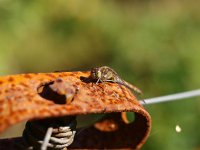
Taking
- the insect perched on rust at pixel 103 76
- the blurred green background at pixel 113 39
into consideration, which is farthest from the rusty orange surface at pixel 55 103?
the blurred green background at pixel 113 39

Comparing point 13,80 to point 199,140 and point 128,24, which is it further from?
point 128,24

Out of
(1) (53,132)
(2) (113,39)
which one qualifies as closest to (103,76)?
(1) (53,132)

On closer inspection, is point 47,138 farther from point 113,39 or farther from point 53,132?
point 113,39

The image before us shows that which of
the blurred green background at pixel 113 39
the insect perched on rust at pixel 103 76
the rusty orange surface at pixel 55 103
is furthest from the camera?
the blurred green background at pixel 113 39

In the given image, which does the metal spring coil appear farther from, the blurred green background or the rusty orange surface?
the blurred green background

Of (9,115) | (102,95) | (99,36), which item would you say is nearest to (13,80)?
(9,115)

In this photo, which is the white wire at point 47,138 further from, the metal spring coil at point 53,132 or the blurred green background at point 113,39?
the blurred green background at point 113,39
